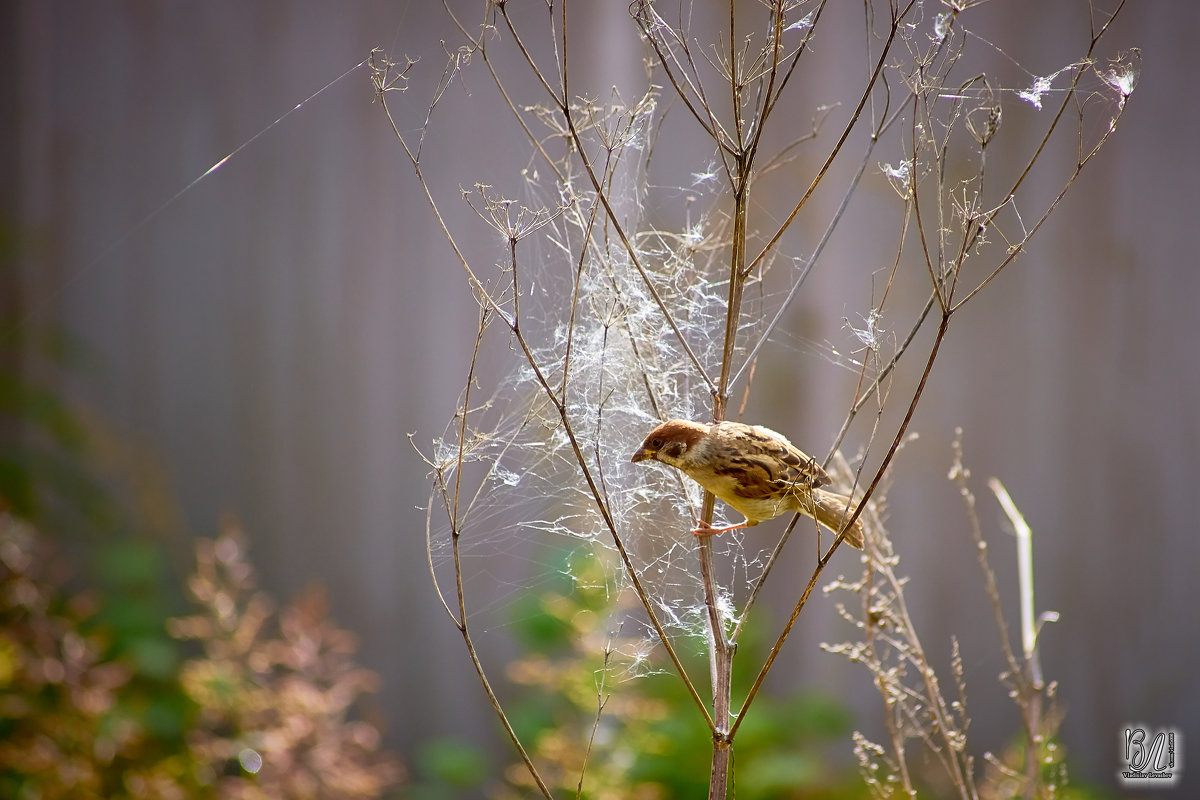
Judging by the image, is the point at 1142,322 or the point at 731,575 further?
the point at 1142,322

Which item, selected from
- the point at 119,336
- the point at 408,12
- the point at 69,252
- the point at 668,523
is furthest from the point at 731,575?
the point at 69,252

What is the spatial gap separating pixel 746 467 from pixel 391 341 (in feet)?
5.43

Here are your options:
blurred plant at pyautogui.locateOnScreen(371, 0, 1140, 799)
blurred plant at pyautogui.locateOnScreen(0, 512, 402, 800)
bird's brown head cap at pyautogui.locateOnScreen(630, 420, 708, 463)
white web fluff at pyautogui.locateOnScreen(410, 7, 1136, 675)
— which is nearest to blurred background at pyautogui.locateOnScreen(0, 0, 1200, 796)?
blurred plant at pyautogui.locateOnScreen(371, 0, 1140, 799)

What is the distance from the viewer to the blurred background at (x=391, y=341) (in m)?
2.16

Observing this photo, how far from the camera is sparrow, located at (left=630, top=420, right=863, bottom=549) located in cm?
88

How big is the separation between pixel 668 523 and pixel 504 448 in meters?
0.22

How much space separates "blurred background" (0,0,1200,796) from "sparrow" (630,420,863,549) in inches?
45.4

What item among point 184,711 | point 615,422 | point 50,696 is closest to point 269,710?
point 184,711

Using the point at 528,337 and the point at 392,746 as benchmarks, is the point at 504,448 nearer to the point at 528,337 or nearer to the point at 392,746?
the point at 528,337

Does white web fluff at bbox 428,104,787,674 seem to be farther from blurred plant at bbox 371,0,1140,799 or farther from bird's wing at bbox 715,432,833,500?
bird's wing at bbox 715,432,833,500

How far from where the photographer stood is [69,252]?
2.55 meters

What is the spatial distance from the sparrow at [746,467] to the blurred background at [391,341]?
115 cm

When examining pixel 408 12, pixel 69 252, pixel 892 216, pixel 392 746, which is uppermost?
pixel 408 12

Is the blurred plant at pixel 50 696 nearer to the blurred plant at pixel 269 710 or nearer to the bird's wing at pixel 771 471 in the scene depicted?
the blurred plant at pixel 269 710
